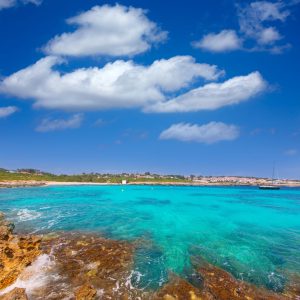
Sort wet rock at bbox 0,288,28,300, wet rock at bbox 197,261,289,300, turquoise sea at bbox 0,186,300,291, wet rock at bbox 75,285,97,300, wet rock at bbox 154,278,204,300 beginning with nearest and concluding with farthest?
wet rock at bbox 0,288,28,300 → wet rock at bbox 75,285,97,300 → wet rock at bbox 154,278,204,300 → wet rock at bbox 197,261,289,300 → turquoise sea at bbox 0,186,300,291

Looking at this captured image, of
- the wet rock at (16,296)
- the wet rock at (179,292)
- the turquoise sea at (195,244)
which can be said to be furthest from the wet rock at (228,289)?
the wet rock at (16,296)

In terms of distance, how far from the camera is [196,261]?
21.2 m

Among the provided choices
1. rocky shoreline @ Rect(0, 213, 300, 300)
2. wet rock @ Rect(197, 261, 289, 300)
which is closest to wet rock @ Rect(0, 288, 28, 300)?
rocky shoreline @ Rect(0, 213, 300, 300)

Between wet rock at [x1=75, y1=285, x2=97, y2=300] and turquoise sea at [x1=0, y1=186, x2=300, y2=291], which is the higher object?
wet rock at [x1=75, y1=285, x2=97, y2=300]

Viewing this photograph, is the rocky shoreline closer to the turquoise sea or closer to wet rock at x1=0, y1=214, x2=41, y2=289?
wet rock at x1=0, y1=214, x2=41, y2=289

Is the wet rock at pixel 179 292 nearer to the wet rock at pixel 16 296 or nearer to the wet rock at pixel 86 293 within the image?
the wet rock at pixel 86 293

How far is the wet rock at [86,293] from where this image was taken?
14180 millimetres

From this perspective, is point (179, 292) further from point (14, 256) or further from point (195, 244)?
point (195, 244)

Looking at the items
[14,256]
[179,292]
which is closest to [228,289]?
[179,292]

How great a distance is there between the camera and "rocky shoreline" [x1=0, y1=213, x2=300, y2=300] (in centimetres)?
1510

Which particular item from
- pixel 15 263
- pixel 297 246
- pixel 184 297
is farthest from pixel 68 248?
pixel 297 246

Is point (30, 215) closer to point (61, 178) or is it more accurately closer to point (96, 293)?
point (96, 293)

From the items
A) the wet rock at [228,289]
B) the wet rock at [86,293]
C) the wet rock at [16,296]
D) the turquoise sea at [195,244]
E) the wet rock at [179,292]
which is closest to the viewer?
the wet rock at [16,296]

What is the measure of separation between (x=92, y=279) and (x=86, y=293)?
8.46 ft
